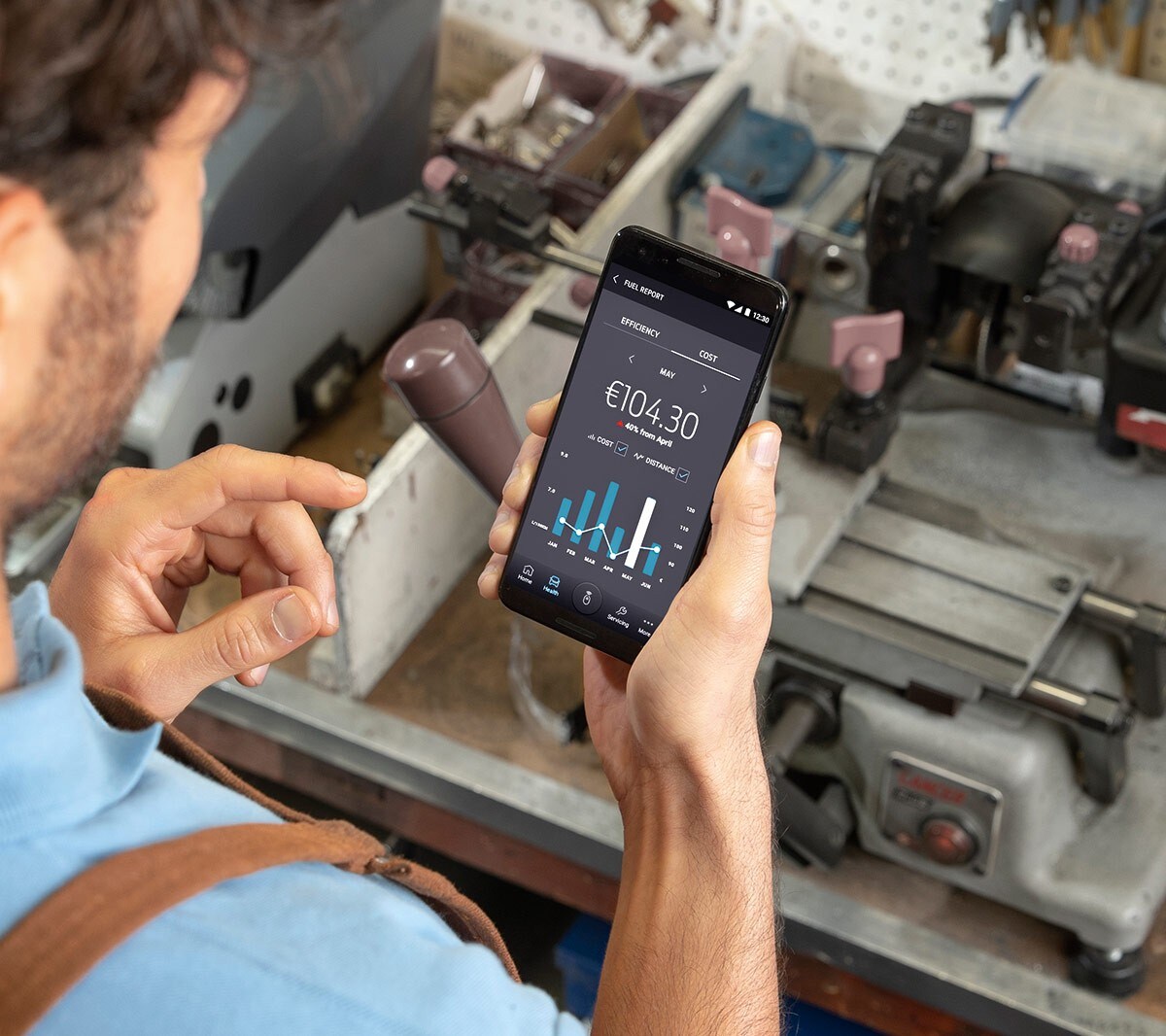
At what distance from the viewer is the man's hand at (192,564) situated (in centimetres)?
82

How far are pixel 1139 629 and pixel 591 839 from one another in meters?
0.51

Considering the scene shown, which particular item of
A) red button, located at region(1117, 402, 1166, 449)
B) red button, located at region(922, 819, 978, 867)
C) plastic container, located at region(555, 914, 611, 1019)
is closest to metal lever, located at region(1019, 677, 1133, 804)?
red button, located at region(922, 819, 978, 867)

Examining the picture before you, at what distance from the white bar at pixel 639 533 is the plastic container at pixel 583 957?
645 millimetres

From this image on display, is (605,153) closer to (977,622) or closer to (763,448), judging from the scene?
(977,622)

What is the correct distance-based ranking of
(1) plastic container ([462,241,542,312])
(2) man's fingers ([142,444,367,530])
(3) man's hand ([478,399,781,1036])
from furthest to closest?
(1) plastic container ([462,241,542,312]) < (2) man's fingers ([142,444,367,530]) < (3) man's hand ([478,399,781,1036])

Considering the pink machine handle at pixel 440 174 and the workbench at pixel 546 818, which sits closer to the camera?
the workbench at pixel 546 818

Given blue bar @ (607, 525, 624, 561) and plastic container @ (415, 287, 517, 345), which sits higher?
blue bar @ (607, 525, 624, 561)

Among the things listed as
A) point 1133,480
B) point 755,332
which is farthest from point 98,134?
point 1133,480

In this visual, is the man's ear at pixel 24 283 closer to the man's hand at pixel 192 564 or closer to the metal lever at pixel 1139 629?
the man's hand at pixel 192 564

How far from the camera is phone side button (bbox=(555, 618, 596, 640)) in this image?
95 cm

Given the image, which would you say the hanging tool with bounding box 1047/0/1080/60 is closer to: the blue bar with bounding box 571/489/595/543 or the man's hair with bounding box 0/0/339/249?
the blue bar with bounding box 571/489/595/543

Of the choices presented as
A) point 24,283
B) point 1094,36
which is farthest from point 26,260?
point 1094,36

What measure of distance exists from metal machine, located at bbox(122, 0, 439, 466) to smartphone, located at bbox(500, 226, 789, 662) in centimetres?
46

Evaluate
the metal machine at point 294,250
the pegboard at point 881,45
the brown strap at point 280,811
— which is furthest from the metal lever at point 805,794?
the pegboard at point 881,45
